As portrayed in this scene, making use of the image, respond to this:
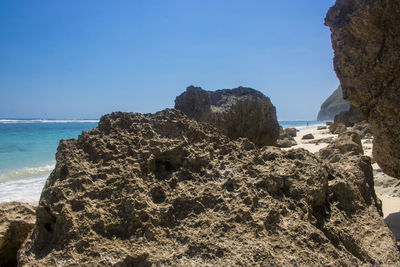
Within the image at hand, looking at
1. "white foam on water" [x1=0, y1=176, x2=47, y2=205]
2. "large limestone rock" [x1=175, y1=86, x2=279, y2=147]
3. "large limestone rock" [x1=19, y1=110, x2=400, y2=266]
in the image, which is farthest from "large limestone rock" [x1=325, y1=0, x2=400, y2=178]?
"white foam on water" [x1=0, y1=176, x2=47, y2=205]

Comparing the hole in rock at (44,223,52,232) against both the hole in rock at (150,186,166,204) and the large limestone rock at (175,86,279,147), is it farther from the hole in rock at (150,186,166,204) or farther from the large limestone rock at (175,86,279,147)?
the large limestone rock at (175,86,279,147)

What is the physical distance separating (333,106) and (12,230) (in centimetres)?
9887

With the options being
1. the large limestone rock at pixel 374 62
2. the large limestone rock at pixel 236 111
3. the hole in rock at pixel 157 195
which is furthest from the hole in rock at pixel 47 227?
the large limestone rock at pixel 236 111

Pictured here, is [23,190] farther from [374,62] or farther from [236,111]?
[374,62]

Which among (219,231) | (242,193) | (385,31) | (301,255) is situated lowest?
(301,255)

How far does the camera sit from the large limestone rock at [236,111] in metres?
7.63

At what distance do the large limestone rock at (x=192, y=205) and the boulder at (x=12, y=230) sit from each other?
0.91 metres

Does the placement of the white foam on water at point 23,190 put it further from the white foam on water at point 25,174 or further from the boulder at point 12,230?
the boulder at point 12,230

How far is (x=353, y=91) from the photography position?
3436 mm

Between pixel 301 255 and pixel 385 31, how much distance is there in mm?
2467

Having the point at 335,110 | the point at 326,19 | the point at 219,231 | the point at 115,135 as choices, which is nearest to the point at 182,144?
the point at 115,135

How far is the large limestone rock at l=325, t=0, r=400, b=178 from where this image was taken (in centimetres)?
302

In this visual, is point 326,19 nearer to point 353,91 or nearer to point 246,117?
point 353,91

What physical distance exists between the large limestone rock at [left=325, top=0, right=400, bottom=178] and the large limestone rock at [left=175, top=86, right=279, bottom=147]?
13.7 feet
